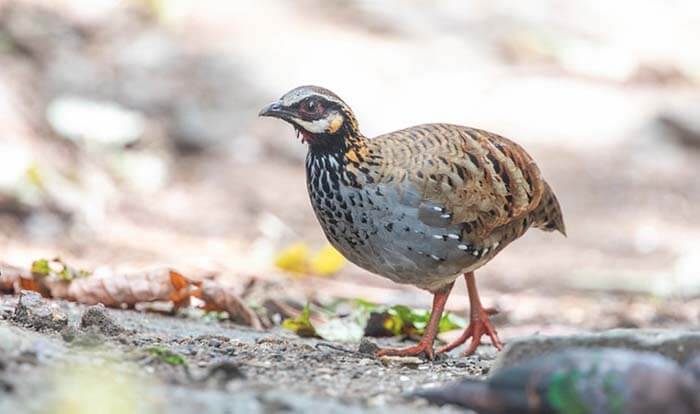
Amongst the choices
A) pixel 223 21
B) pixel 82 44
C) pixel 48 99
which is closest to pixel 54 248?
pixel 48 99

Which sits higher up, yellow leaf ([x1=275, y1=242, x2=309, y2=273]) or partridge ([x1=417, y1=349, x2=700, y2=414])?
partridge ([x1=417, y1=349, x2=700, y2=414])

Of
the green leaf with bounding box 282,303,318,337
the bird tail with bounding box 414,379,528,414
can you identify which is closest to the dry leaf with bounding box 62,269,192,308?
the green leaf with bounding box 282,303,318,337

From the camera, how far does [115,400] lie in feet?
11.4

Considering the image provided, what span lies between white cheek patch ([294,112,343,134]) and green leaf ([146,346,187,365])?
1521 mm

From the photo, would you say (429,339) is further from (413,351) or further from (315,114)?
(315,114)

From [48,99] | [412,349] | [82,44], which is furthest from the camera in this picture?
[82,44]

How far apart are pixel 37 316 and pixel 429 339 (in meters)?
1.79

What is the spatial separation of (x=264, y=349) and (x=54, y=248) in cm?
461

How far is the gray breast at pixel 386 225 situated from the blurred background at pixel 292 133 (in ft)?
9.34

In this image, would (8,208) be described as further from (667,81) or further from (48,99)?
(667,81)

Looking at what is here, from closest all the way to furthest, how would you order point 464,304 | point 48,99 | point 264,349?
point 264,349
point 464,304
point 48,99

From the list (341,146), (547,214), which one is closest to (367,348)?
(341,146)

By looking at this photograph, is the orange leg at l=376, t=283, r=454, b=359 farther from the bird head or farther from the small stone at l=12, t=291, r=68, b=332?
the small stone at l=12, t=291, r=68, b=332

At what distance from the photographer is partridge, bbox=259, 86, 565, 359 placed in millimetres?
5402
